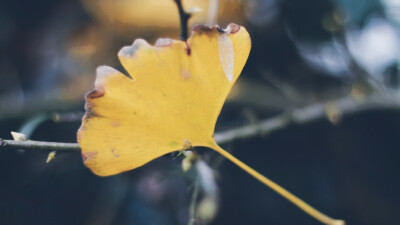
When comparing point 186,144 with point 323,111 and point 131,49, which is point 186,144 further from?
point 323,111

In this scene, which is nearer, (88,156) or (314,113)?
(88,156)

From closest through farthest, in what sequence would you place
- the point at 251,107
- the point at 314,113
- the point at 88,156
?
the point at 88,156 < the point at 314,113 < the point at 251,107

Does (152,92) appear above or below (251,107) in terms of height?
above

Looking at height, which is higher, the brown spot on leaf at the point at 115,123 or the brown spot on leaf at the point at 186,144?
the brown spot on leaf at the point at 115,123

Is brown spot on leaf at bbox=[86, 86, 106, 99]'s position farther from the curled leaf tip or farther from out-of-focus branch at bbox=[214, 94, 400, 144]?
out-of-focus branch at bbox=[214, 94, 400, 144]

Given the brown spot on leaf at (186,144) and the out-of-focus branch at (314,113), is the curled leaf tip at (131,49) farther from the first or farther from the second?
the out-of-focus branch at (314,113)

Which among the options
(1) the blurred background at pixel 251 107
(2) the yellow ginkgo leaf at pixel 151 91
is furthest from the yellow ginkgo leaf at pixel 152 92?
(1) the blurred background at pixel 251 107

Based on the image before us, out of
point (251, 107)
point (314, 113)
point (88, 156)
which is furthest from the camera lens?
point (251, 107)

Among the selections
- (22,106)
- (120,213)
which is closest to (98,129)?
(120,213)

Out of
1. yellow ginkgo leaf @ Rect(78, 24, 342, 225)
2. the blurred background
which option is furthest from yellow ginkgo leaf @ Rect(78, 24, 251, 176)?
the blurred background

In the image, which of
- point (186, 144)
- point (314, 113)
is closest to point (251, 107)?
point (314, 113)
